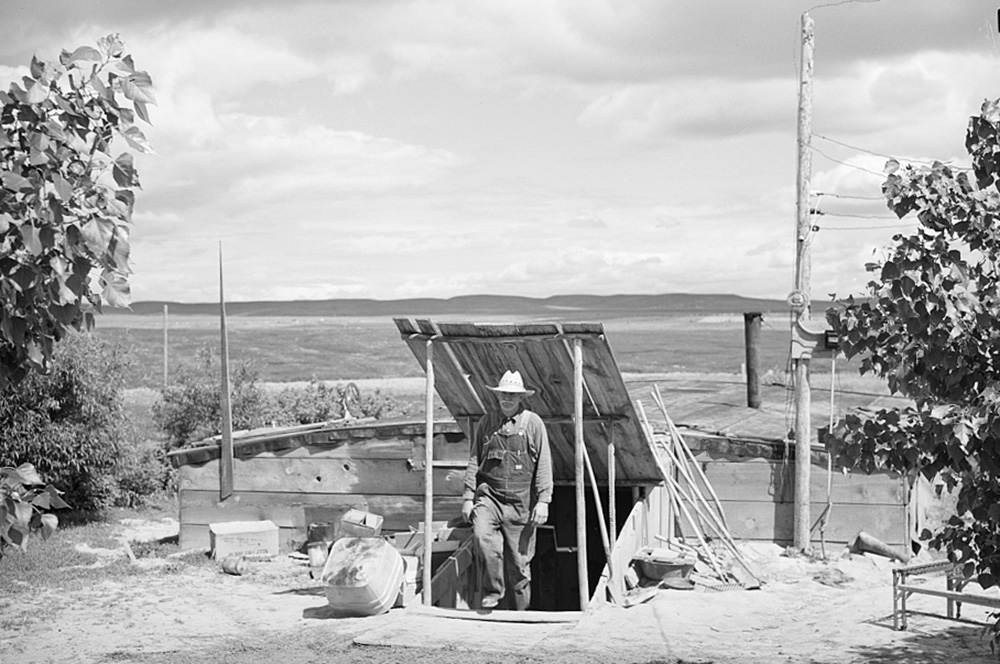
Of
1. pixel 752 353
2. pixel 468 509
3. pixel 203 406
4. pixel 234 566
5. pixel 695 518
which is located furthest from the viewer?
pixel 203 406

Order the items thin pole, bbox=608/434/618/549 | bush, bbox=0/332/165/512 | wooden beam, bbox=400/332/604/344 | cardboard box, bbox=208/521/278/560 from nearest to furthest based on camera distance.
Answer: wooden beam, bbox=400/332/604/344
thin pole, bbox=608/434/618/549
cardboard box, bbox=208/521/278/560
bush, bbox=0/332/165/512

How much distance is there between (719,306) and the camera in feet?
616

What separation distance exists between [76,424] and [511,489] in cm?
843

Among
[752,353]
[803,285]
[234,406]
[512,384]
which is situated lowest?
[234,406]

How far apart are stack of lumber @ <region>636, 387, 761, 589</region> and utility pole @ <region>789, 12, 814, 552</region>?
0.92m

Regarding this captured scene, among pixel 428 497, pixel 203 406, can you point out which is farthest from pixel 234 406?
pixel 428 497

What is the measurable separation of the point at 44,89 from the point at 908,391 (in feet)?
14.4

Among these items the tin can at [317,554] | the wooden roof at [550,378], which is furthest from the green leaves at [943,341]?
the tin can at [317,554]

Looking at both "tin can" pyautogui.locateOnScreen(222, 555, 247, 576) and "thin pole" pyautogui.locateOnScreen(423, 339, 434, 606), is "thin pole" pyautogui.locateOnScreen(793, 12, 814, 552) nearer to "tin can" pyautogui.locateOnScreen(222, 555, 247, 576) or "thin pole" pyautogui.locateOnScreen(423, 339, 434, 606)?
"thin pole" pyautogui.locateOnScreen(423, 339, 434, 606)

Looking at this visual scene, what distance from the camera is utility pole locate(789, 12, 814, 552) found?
1350 cm

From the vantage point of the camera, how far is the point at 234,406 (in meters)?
20.4

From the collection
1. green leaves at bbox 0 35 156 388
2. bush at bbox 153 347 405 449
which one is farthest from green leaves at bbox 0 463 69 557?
bush at bbox 153 347 405 449

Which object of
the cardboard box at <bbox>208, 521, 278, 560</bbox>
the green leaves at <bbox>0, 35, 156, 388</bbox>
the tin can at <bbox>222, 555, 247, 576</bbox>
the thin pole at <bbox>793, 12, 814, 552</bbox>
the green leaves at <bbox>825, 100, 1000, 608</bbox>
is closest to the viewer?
the green leaves at <bbox>0, 35, 156, 388</bbox>

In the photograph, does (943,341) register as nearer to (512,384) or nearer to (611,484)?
(512,384)
